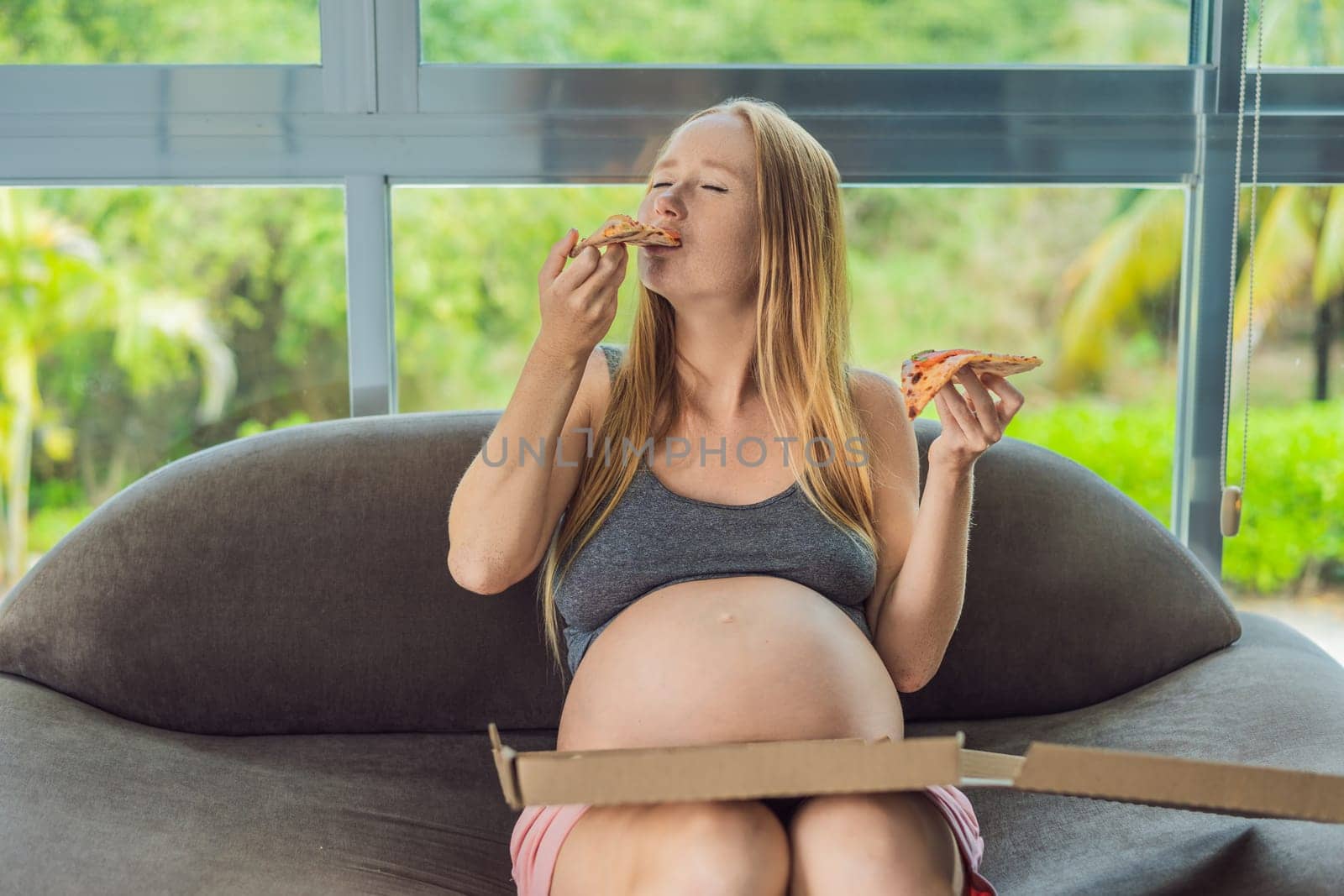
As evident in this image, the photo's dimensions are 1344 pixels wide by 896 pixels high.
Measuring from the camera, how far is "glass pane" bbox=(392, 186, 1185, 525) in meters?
2.39

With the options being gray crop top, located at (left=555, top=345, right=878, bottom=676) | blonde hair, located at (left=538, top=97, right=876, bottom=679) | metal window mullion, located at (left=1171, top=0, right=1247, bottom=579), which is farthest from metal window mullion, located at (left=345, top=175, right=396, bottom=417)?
metal window mullion, located at (left=1171, top=0, right=1247, bottom=579)

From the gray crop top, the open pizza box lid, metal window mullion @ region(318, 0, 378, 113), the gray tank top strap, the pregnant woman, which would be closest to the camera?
the open pizza box lid

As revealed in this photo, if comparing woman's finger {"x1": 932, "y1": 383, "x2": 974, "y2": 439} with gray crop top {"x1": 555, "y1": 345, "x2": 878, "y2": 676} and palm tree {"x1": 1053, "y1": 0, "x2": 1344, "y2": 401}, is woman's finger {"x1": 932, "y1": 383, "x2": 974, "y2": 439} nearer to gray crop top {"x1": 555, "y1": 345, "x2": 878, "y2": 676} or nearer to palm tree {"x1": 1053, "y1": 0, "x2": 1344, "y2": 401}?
gray crop top {"x1": 555, "y1": 345, "x2": 878, "y2": 676}

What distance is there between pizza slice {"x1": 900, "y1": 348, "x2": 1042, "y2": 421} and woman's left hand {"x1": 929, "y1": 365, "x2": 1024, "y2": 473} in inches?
0.6

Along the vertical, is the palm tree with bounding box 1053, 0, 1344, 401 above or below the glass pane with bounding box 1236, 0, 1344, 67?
below

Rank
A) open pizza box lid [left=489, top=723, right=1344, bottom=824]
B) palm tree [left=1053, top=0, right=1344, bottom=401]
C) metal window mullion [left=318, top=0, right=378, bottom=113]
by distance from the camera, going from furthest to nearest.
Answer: palm tree [left=1053, top=0, right=1344, bottom=401]
metal window mullion [left=318, top=0, right=378, bottom=113]
open pizza box lid [left=489, top=723, right=1344, bottom=824]

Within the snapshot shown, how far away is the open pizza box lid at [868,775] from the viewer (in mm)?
1027

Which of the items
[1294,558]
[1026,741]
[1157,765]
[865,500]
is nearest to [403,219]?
[865,500]

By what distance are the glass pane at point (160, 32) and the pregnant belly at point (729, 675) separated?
150 cm

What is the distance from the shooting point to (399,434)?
77.9 inches

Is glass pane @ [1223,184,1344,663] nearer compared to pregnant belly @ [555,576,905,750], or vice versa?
pregnant belly @ [555,576,905,750]

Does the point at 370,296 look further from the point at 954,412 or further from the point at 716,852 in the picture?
the point at 716,852

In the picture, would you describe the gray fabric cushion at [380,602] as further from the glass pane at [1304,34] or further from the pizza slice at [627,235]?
the glass pane at [1304,34]

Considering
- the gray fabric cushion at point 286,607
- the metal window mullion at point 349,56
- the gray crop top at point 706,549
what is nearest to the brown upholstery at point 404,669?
the gray fabric cushion at point 286,607
